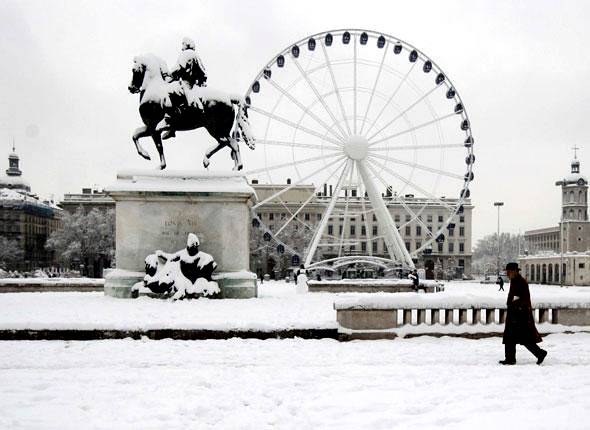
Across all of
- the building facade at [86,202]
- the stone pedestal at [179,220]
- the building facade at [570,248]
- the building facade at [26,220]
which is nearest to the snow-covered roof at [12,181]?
the building facade at [26,220]

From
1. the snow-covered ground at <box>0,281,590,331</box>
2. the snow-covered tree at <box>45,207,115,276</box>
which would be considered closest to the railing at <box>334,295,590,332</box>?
the snow-covered ground at <box>0,281,590,331</box>

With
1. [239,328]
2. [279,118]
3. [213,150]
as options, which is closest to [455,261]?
[279,118]

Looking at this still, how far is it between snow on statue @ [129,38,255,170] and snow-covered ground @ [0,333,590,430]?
10.1 m

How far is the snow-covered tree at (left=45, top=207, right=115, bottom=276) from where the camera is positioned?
77812mm

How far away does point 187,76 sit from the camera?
2020 centimetres

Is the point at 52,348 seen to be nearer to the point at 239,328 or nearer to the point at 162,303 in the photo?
the point at 239,328

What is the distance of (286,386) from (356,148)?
103 feet

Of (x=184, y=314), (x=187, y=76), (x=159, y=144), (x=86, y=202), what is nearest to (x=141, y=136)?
(x=159, y=144)

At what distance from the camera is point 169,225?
19406mm

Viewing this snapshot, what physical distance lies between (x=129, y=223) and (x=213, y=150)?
3525 millimetres

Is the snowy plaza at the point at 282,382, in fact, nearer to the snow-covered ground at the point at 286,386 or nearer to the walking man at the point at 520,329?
the snow-covered ground at the point at 286,386

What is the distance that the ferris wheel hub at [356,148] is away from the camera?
38719mm

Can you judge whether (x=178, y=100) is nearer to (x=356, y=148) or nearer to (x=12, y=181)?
(x=356, y=148)

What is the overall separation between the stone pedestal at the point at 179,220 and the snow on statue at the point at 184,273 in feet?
3.11
